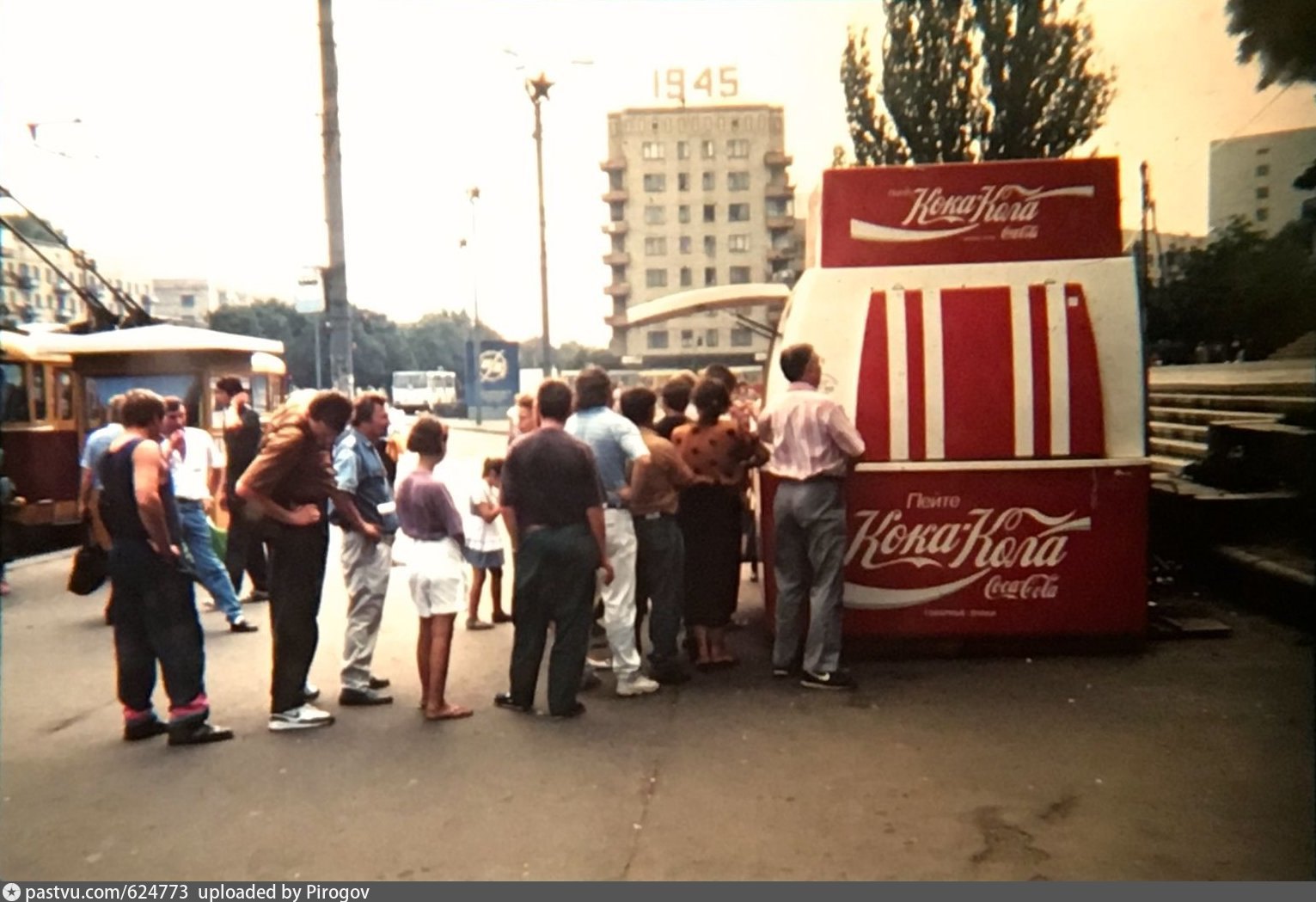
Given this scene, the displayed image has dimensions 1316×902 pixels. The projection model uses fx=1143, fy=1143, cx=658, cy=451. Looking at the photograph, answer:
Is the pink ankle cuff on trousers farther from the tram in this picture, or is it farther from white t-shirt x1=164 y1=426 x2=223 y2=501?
the tram

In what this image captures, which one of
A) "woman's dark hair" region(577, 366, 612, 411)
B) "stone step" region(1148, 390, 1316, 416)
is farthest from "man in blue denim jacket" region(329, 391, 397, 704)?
"stone step" region(1148, 390, 1316, 416)

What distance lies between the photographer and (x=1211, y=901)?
12.3 feet

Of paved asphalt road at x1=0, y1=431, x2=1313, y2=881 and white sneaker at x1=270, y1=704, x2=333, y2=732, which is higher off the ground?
white sneaker at x1=270, y1=704, x2=333, y2=732

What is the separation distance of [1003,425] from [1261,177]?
197 cm

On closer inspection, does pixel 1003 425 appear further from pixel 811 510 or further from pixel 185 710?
pixel 185 710

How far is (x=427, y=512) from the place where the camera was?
19.5 ft

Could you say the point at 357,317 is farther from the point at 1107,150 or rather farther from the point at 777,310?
the point at 1107,150

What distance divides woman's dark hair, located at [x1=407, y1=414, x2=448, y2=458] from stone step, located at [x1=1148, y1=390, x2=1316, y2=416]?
572 centimetres

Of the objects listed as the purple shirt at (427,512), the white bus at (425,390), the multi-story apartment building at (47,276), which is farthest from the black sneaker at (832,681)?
the multi-story apartment building at (47,276)

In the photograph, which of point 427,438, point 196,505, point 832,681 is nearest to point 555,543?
point 427,438

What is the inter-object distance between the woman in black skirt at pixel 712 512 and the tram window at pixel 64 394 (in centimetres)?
922

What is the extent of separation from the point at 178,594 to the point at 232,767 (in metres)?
0.90

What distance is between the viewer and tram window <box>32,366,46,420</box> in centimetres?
1279

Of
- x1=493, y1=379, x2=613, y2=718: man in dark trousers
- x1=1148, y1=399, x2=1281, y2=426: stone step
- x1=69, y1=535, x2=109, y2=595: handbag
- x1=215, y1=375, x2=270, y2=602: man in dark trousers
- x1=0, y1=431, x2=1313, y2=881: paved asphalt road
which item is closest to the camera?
x1=0, y1=431, x2=1313, y2=881: paved asphalt road
